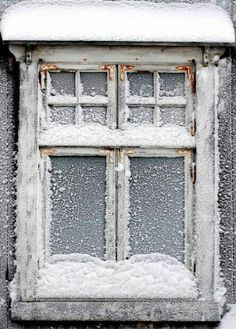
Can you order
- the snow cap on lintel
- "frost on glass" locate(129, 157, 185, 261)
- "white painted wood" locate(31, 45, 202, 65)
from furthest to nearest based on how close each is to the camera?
1. "frost on glass" locate(129, 157, 185, 261)
2. "white painted wood" locate(31, 45, 202, 65)
3. the snow cap on lintel

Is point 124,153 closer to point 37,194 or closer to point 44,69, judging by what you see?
point 37,194

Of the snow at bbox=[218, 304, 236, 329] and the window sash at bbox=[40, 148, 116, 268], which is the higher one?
the window sash at bbox=[40, 148, 116, 268]

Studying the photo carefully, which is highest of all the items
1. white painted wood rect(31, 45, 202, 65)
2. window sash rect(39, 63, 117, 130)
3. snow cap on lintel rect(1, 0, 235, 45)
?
snow cap on lintel rect(1, 0, 235, 45)

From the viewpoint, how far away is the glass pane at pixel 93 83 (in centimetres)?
512

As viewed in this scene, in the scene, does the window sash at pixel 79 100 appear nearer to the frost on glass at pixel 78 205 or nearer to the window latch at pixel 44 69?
the window latch at pixel 44 69

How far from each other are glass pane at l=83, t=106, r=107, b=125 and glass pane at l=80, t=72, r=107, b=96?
84 mm

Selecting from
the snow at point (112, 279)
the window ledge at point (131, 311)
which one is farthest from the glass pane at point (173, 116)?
the window ledge at point (131, 311)

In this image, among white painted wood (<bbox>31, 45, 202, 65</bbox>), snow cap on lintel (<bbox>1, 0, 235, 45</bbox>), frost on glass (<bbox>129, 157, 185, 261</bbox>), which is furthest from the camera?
frost on glass (<bbox>129, 157, 185, 261</bbox>)

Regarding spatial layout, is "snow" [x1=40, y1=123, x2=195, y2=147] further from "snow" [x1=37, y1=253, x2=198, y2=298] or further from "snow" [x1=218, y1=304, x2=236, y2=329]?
"snow" [x1=218, y1=304, x2=236, y2=329]

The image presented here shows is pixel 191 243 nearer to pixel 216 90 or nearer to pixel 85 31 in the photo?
pixel 216 90

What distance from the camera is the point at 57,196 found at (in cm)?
512

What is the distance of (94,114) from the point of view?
5113 millimetres

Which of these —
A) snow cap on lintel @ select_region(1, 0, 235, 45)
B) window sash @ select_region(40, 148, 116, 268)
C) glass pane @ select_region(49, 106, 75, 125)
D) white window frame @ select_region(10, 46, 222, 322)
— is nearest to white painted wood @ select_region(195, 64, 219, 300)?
white window frame @ select_region(10, 46, 222, 322)

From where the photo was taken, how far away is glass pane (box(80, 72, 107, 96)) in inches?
201
